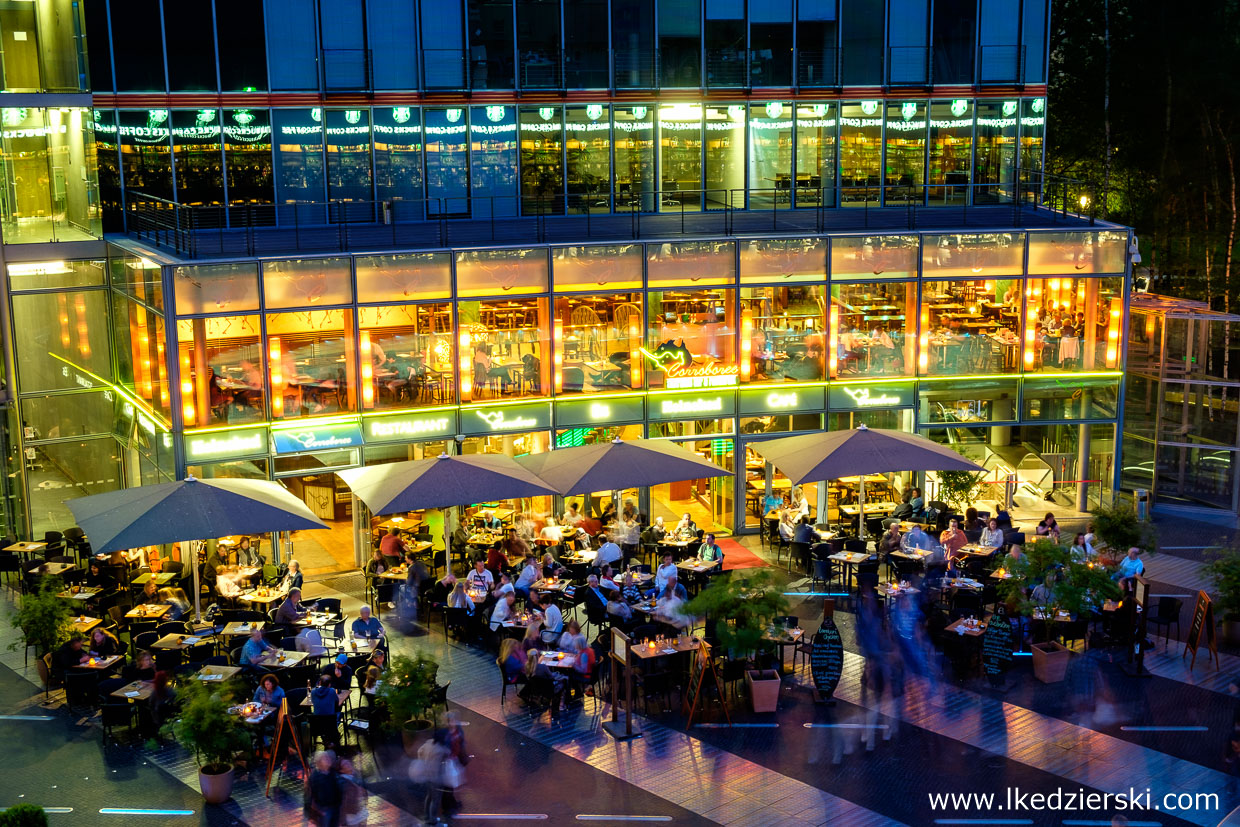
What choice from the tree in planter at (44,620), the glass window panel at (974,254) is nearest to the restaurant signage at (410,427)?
the tree in planter at (44,620)

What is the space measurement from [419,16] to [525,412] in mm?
8969

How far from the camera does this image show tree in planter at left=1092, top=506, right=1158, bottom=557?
25.3 metres

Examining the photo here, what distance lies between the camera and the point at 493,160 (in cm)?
3102

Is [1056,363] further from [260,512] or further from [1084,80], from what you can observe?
[1084,80]

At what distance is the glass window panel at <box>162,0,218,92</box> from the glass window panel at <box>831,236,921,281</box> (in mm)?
13419

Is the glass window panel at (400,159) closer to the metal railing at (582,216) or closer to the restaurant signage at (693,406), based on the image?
the metal railing at (582,216)

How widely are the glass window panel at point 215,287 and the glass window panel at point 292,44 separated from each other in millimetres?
5344

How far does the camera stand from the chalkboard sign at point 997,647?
70.3ft

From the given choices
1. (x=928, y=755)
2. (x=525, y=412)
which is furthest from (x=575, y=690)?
(x=525, y=412)

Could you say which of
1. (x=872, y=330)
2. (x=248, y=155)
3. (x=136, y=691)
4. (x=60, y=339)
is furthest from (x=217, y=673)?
(x=872, y=330)

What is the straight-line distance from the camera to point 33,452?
29234mm

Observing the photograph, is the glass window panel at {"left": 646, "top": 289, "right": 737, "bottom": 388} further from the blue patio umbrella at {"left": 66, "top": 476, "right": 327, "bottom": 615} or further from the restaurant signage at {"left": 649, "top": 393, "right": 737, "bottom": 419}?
the blue patio umbrella at {"left": 66, "top": 476, "right": 327, "bottom": 615}

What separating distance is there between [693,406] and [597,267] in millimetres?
3585

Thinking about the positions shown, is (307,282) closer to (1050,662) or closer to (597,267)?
(597,267)
